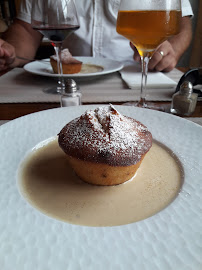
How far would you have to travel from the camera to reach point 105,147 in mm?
603

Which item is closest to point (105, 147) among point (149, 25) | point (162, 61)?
point (149, 25)

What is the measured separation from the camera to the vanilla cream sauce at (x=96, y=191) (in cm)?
51

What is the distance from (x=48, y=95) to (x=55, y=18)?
40cm

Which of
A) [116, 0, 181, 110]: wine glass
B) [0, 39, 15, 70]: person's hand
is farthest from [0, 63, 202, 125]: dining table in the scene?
[116, 0, 181, 110]: wine glass

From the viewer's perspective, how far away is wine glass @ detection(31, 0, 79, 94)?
3.89ft

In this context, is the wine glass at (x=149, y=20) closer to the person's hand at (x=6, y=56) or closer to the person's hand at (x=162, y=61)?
the person's hand at (x=162, y=61)

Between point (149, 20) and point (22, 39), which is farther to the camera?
point (22, 39)

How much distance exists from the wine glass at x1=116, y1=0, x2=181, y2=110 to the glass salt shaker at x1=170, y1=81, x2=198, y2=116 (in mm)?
245

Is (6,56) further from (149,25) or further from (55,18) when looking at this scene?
(149,25)

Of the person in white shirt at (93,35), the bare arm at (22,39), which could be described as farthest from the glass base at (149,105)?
the bare arm at (22,39)

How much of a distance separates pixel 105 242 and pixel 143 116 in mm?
576

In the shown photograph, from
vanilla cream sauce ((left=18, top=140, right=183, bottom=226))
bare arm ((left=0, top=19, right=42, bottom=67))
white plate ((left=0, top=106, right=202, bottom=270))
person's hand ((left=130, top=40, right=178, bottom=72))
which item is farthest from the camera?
bare arm ((left=0, top=19, right=42, bottom=67))

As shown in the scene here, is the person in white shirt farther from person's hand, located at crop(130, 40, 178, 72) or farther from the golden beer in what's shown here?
the golden beer

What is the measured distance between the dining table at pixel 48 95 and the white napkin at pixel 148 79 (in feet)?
0.10
